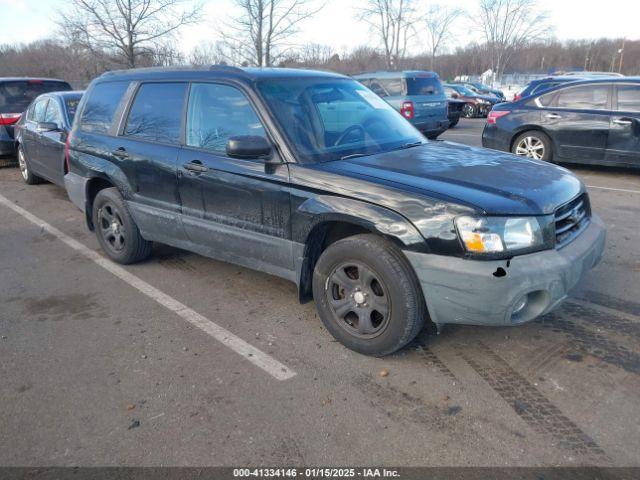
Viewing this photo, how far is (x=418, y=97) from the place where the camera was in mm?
13047

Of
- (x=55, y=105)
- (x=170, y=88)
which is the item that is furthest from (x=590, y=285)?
(x=55, y=105)

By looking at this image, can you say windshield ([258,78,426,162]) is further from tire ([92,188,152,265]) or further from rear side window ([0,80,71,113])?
rear side window ([0,80,71,113])

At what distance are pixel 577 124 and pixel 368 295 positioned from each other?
7240 millimetres

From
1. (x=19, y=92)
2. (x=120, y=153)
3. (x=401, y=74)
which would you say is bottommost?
(x=120, y=153)

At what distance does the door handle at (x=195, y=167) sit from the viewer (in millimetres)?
3921

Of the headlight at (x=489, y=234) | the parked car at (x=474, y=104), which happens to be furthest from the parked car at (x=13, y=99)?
the parked car at (x=474, y=104)

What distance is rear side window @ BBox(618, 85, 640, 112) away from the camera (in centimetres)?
834

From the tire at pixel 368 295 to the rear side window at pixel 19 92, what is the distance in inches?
383

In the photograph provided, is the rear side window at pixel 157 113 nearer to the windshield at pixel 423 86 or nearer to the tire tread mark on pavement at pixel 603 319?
the tire tread mark on pavement at pixel 603 319

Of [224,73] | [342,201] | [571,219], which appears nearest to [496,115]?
[571,219]

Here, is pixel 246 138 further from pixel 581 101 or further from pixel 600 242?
pixel 581 101

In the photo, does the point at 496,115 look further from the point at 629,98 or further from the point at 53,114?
the point at 53,114

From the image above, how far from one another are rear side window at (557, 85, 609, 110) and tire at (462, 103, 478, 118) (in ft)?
47.3

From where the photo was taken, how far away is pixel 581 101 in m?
8.87
